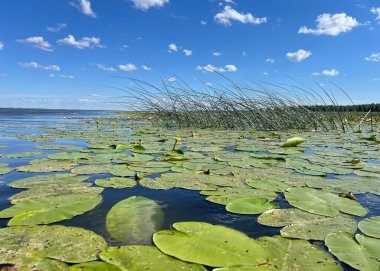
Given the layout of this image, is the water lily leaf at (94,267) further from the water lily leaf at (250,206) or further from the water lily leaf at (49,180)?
the water lily leaf at (49,180)

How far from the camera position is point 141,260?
102 centimetres

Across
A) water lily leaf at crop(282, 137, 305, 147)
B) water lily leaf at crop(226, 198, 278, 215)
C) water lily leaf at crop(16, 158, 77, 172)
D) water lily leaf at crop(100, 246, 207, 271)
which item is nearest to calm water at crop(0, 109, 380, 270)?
water lily leaf at crop(226, 198, 278, 215)

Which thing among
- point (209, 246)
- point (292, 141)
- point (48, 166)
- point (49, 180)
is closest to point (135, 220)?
point (209, 246)

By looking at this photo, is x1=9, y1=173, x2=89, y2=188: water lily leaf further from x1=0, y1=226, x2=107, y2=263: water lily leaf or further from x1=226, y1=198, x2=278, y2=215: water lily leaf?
x1=226, y1=198, x2=278, y2=215: water lily leaf

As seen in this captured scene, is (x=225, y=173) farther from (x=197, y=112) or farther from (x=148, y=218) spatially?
(x=197, y=112)

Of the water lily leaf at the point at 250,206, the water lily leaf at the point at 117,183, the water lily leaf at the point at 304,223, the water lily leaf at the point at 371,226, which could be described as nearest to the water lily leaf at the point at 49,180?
the water lily leaf at the point at 117,183

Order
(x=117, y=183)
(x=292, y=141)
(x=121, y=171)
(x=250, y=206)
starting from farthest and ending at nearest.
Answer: (x=292, y=141) → (x=121, y=171) → (x=117, y=183) → (x=250, y=206)

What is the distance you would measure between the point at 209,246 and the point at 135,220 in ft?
1.44

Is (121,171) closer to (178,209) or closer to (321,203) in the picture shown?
(178,209)

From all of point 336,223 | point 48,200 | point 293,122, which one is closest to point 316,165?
point 336,223

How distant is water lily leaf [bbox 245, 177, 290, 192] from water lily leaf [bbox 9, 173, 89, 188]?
1212 millimetres

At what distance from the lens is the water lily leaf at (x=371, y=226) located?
132 cm

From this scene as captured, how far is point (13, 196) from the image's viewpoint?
1.74m

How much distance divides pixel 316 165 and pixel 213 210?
1.68 metres
